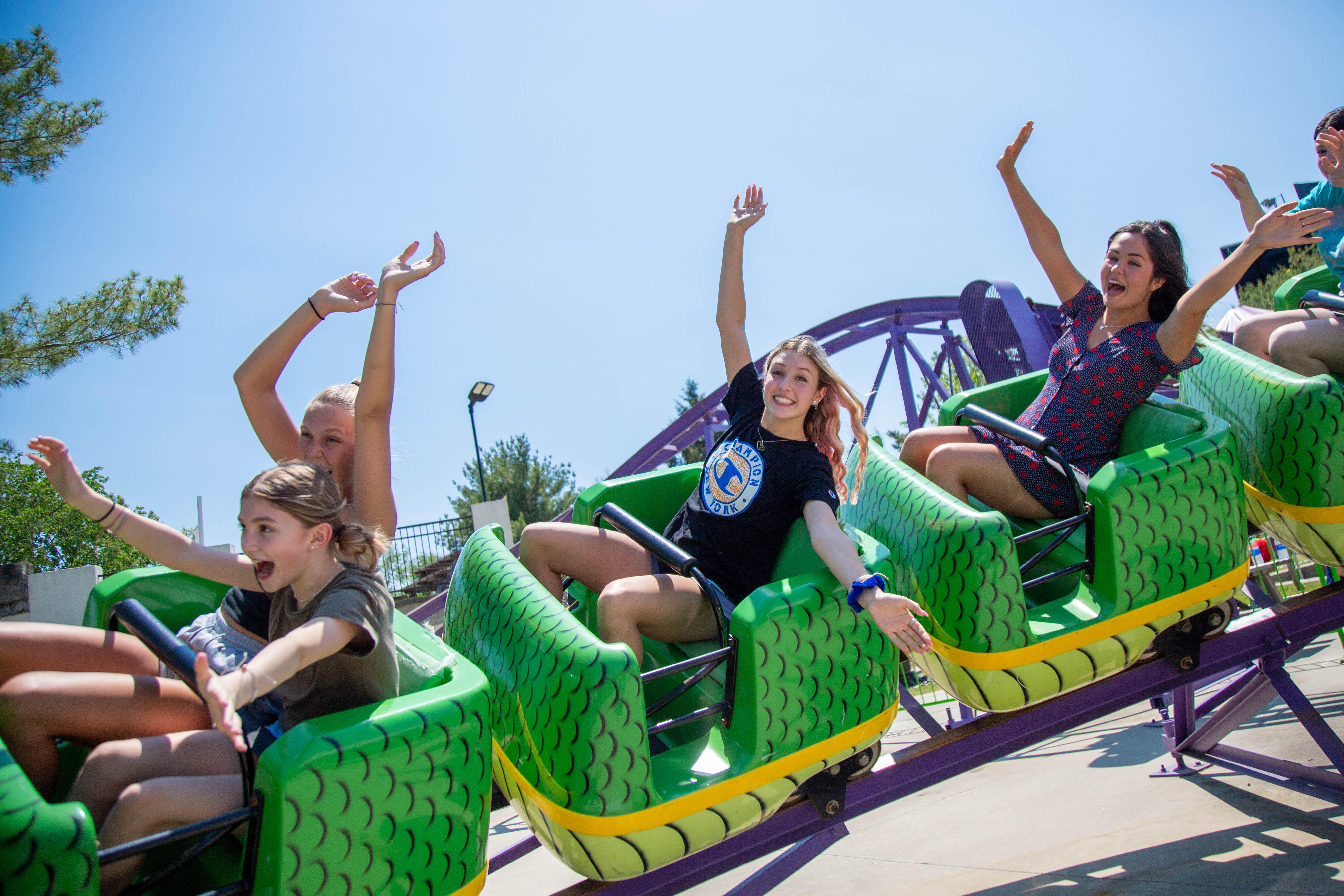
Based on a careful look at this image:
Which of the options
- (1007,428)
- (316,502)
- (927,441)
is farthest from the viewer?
(927,441)

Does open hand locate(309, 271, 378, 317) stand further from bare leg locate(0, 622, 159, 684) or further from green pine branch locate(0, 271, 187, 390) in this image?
green pine branch locate(0, 271, 187, 390)

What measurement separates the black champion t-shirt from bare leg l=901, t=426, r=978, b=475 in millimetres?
553

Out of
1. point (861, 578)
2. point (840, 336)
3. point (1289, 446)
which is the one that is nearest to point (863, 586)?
point (861, 578)

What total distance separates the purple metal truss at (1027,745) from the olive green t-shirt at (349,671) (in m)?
0.68

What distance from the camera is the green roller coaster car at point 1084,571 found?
6.30ft

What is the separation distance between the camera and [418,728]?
4.28ft

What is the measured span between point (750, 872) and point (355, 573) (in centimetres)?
246

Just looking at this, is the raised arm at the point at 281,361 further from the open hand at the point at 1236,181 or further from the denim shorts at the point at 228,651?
the open hand at the point at 1236,181

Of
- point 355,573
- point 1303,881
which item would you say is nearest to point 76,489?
point 355,573

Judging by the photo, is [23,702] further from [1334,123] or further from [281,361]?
[1334,123]

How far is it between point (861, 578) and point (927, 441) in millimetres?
1047

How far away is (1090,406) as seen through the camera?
2.46 meters

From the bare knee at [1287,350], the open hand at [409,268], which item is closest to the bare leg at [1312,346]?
the bare knee at [1287,350]

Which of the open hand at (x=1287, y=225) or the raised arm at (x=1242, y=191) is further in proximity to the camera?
the raised arm at (x=1242, y=191)
